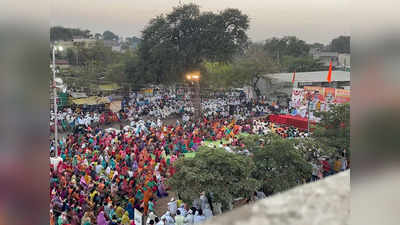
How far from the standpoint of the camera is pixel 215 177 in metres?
5.73

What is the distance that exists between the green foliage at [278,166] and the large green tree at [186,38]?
563cm

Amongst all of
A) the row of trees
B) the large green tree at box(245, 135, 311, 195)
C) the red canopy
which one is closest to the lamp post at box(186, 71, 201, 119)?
the red canopy

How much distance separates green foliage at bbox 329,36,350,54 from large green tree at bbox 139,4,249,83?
3.09m

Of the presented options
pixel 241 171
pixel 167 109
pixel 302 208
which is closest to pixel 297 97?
pixel 167 109

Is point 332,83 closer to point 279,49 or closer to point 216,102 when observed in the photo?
point 279,49

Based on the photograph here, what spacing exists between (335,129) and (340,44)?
5.09 metres

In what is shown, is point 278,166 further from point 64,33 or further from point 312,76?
point 64,33

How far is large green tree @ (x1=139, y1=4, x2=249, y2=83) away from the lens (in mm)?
11414

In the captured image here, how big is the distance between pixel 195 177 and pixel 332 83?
7230 millimetres

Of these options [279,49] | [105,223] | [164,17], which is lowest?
Result: [105,223]

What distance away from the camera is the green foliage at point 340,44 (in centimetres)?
1213

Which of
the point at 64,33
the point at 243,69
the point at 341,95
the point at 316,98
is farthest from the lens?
the point at 243,69
